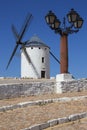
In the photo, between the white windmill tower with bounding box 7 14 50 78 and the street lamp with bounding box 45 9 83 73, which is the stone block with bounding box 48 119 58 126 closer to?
the street lamp with bounding box 45 9 83 73

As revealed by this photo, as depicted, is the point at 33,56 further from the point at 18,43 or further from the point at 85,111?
the point at 85,111

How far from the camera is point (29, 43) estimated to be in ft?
188

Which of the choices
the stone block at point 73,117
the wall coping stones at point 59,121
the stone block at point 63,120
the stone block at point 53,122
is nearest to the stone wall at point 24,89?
the wall coping stones at point 59,121

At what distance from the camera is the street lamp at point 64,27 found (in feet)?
73.1

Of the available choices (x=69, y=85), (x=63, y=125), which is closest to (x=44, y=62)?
(x=69, y=85)

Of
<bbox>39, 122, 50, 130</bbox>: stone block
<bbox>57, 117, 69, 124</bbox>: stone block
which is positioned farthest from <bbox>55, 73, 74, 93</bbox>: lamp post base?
<bbox>39, 122, 50, 130</bbox>: stone block

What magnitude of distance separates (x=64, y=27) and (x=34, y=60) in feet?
107

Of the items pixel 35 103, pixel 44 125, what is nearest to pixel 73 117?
pixel 44 125

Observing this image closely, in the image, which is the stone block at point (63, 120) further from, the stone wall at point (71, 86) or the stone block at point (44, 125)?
the stone wall at point (71, 86)

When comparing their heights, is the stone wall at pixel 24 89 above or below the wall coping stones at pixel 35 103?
above

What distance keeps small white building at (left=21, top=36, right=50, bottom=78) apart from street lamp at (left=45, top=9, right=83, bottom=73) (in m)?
30.9

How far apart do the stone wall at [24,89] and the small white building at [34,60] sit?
31.9 metres

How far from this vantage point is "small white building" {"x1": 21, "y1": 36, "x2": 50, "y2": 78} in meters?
55.8

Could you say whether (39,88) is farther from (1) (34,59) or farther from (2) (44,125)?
(1) (34,59)
